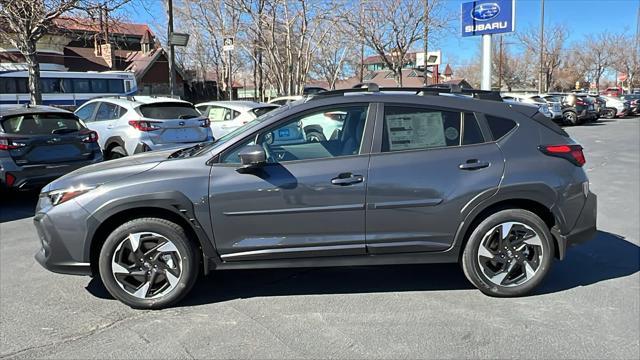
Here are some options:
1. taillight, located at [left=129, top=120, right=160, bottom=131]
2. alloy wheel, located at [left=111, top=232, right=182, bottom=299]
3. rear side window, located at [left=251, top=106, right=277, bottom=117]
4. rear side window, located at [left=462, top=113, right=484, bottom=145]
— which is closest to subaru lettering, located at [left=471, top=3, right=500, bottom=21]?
rear side window, located at [left=251, top=106, right=277, bottom=117]

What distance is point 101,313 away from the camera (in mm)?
3871

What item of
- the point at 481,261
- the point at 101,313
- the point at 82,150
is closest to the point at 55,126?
the point at 82,150

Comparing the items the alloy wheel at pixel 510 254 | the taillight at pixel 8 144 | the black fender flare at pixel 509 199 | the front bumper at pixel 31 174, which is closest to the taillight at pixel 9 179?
the front bumper at pixel 31 174

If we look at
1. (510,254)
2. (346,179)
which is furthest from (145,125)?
(510,254)

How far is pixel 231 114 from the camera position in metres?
12.1

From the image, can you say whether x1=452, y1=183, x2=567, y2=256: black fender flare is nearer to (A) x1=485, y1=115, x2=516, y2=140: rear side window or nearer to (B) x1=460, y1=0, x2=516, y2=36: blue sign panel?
(A) x1=485, y1=115, x2=516, y2=140: rear side window

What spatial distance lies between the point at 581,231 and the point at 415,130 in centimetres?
159

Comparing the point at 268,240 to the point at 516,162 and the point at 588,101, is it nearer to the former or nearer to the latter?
the point at 516,162

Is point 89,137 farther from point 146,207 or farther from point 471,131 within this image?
point 471,131

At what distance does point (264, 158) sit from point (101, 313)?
1.71 meters

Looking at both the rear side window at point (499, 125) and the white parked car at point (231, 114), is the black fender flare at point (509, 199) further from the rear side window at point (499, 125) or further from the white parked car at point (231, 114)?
the white parked car at point (231, 114)

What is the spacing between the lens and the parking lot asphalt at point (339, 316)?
3.30 metres

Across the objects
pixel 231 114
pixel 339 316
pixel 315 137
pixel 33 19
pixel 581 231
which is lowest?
pixel 339 316

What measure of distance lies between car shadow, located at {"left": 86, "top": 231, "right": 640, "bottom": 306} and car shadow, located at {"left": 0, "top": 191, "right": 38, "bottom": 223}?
3377 mm
